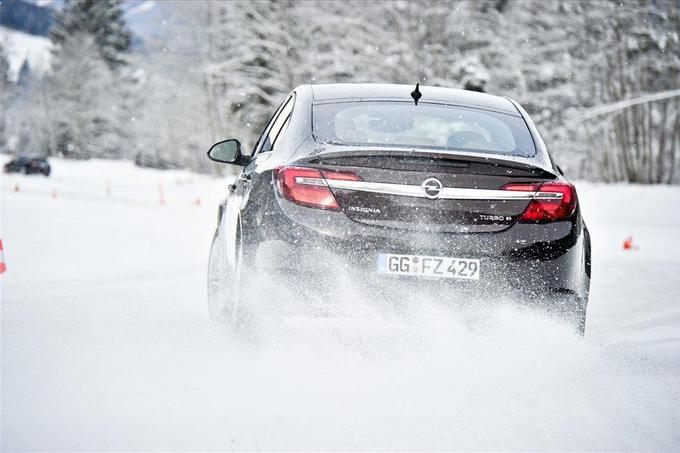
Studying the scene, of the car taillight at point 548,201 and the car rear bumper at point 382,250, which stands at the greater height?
the car taillight at point 548,201

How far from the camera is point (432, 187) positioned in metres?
4.11

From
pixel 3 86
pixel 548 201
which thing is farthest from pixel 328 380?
pixel 3 86

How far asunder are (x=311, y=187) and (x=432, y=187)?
582 millimetres

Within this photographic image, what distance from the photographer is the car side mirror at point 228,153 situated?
5.62 m

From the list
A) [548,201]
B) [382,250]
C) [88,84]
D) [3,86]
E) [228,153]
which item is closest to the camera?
[382,250]

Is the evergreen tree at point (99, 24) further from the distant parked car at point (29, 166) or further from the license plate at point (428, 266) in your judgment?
the license plate at point (428, 266)

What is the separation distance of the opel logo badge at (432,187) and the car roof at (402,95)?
119 cm

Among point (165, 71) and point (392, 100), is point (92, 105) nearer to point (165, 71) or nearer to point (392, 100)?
point (165, 71)

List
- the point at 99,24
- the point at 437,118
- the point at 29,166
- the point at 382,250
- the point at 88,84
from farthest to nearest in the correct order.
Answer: the point at 99,24, the point at 88,84, the point at 29,166, the point at 437,118, the point at 382,250

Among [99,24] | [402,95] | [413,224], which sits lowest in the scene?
[99,24]

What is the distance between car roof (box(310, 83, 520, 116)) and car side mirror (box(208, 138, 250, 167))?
67 cm

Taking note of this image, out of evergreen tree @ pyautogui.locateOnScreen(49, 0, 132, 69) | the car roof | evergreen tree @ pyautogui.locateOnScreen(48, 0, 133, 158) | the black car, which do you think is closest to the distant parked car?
evergreen tree @ pyautogui.locateOnScreen(48, 0, 133, 158)

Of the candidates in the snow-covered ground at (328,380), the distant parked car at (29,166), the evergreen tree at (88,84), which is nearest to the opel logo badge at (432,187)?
the snow-covered ground at (328,380)

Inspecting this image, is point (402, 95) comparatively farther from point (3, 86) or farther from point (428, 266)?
point (3, 86)
